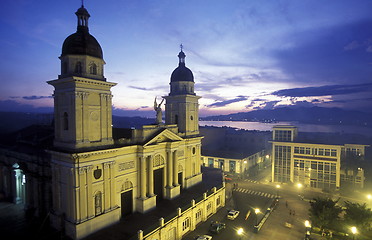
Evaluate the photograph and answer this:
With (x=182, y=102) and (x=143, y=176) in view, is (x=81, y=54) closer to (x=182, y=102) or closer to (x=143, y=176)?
(x=143, y=176)

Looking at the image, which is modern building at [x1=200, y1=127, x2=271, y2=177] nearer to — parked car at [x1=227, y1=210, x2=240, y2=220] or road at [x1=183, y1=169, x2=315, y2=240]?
road at [x1=183, y1=169, x2=315, y2=240]

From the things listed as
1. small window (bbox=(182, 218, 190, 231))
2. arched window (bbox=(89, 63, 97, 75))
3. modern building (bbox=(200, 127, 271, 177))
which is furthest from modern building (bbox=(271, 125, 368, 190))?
arched window (bbox=(89, 63, 97, 75))

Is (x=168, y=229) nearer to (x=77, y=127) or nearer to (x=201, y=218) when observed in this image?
(x=201, y=218)

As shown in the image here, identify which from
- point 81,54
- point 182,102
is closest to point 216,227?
point 182,102

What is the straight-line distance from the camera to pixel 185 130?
36.3 meters

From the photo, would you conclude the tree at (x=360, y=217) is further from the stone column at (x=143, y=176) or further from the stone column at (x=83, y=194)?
the stone column at (x=83, y=194)

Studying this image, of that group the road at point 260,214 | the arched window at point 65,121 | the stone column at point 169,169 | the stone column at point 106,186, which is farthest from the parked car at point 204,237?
the arched window at point 65,121

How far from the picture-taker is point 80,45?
21562 millimetres

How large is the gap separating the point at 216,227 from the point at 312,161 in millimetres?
32349

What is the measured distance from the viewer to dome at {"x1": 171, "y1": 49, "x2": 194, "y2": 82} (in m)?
36.5

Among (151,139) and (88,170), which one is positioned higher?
(151,139)

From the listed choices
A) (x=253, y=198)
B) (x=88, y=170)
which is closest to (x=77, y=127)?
(x=88, y=170)

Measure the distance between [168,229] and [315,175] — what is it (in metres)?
39.5

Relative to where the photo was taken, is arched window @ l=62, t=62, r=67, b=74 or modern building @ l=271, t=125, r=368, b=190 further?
modern building @ l=271, t=125, r=368, b=190
